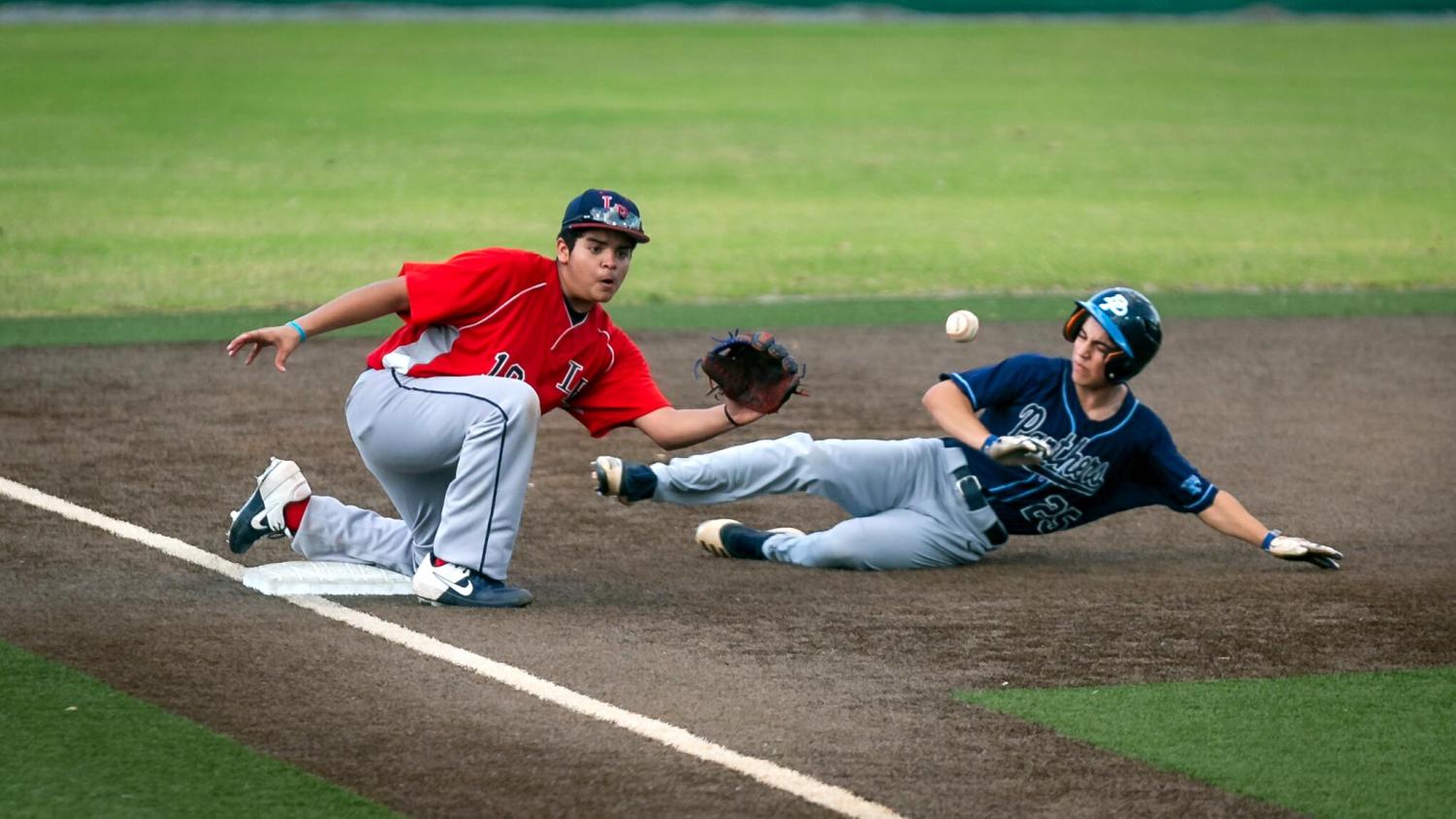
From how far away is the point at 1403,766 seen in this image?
15.7ft

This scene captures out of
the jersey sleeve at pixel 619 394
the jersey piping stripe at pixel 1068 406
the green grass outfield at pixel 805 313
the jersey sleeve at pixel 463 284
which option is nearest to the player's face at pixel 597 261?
the jersey sleeve at pixel 463 284

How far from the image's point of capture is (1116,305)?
6383 mm

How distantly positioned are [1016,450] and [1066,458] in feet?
1.37

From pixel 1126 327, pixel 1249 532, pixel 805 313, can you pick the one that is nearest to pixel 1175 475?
pixel 1249 532

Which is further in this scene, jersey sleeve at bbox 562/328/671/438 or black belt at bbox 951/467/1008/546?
black belt at bbox 951/467/1008/546

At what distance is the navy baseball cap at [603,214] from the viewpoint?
6.00 meters

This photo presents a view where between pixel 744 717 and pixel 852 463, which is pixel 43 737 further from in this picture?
pixel 852 463

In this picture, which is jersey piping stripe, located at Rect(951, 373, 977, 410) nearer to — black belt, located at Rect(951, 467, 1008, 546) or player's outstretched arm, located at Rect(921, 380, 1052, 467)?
player's outstretched arm, located at Rect(921, 380, 1052, 467)

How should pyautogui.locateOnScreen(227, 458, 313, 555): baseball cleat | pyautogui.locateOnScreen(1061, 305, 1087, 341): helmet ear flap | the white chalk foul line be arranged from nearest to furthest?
the white chalk foul line, pyautogui.locateOnScreen(227, 458, 313, 555): baseball cleat, pyautogui.locateOnScreen(1061, 305, 1087, 341): helmet ear flap

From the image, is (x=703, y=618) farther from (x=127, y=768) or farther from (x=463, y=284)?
(x=127, y=768)

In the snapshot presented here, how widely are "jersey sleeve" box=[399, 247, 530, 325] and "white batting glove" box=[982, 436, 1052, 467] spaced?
152 centimetres

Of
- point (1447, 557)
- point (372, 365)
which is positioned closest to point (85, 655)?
point (372, 365)

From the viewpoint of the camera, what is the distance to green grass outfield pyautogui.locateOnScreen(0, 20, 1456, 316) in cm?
1459

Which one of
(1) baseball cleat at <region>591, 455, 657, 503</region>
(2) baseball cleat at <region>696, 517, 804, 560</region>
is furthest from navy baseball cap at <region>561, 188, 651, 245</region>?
(2) baseball cleat at <region>696, 517, 804, 560</region>
